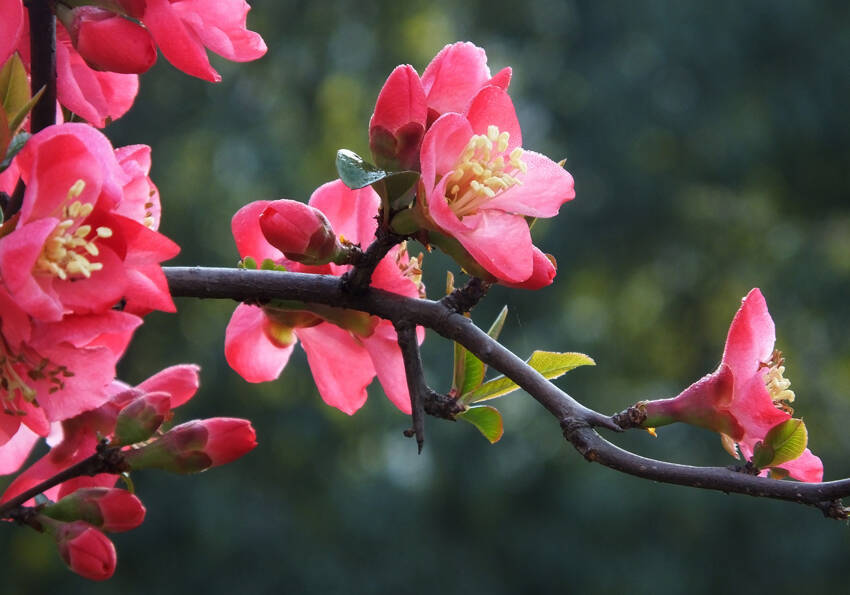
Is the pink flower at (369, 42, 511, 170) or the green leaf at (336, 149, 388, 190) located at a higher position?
the pink flower at (369, 42, 511, 170)

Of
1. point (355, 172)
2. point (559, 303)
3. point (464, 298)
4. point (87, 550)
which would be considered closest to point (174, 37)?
point (355, 172)

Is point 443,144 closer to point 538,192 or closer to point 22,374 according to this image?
point 538,192

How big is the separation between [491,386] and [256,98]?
536cm

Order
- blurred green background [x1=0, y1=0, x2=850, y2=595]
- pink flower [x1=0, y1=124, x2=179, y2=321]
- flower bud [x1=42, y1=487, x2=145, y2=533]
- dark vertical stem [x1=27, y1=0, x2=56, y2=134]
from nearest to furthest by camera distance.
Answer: pink flower [x1=0, y1=124, x2=179, y2=321] < dark vertical stem [x1=27, y1=0, x2=56, y2=134] < flower bud [x1=42, y1=487, x2=145, y2=533] < blurred green background [x1=0, y1=0, x2=850, y2=595]

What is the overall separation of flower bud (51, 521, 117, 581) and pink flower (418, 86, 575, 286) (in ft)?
1.08

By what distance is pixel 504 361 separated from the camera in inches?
25.4

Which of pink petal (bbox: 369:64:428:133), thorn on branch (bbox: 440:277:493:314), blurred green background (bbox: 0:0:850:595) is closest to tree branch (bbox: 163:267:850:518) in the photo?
thorn on branch (bbox: 440:277:493:314)

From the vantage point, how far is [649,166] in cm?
611

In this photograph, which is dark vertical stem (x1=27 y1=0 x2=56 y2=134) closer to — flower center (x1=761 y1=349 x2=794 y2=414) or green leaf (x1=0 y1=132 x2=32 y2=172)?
green leaf (x1=0 y1=132 x2=32 y2=172)

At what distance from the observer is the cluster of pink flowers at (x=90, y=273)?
54 cm

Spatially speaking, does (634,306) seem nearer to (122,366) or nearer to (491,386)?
(122,366)

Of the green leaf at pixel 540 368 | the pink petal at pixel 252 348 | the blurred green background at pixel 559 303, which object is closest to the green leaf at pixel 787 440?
the green leaf at pixel 540 368

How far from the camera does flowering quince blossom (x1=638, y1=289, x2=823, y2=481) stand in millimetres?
668

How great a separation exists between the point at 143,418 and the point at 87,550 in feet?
0.37
